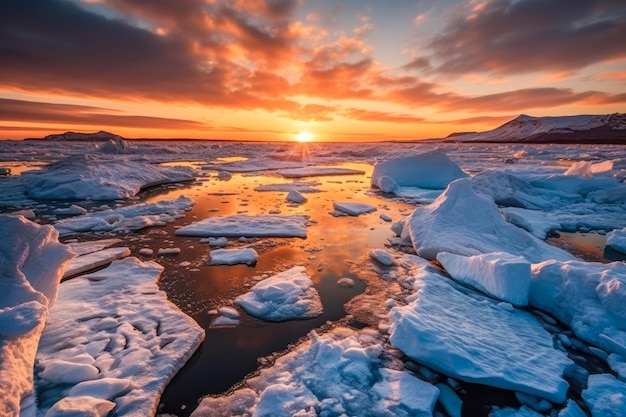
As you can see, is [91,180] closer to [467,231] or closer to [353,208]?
[353,208]

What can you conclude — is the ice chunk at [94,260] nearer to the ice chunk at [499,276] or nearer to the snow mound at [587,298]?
the ice chunk at [499,276]

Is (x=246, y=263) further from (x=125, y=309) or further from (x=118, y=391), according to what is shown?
(x=118, y=391)

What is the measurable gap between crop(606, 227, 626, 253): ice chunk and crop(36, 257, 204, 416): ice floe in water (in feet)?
22.1

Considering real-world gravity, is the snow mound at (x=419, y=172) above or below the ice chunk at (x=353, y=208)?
above

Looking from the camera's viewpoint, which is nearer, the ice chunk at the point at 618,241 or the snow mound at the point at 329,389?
the snow mound at the point at 329,389

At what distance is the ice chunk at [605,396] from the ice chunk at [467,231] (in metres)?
2.21

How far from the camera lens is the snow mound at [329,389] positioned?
2012mm

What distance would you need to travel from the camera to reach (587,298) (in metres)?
3.02

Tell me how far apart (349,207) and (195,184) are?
7471mm

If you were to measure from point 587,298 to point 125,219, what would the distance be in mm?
7791

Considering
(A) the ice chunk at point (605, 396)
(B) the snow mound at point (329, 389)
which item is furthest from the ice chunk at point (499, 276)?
(B) the snow mound at point (329, 389)

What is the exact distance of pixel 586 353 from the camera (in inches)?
104

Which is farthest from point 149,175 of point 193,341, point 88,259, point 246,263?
point 193,341

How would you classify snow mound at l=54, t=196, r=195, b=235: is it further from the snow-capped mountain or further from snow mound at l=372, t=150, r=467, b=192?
the snow-capped mountain
